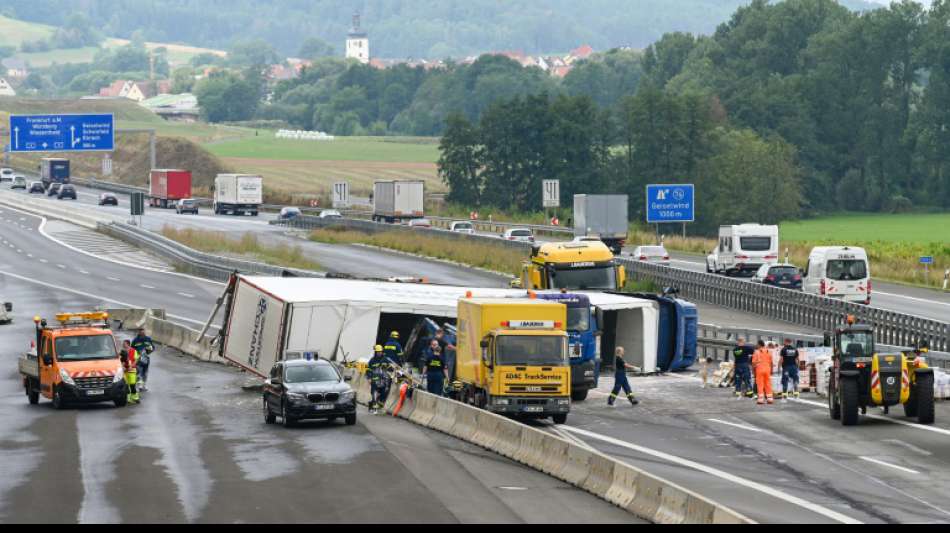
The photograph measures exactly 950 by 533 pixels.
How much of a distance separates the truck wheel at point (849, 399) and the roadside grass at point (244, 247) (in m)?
48.1

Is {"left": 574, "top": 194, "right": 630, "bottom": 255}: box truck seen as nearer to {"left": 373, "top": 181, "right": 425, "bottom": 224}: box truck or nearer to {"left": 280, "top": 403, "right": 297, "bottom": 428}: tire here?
{"left": 373, "top": 181, "right": 425, "bottom": 224}: box truck

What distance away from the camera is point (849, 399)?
3356cm

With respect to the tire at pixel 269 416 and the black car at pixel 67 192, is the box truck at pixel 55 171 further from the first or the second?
the tire at pixel 269 416

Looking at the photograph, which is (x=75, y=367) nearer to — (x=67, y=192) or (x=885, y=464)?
(x=885, y=464)

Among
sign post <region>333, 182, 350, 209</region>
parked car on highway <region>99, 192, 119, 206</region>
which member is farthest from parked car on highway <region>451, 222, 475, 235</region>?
parked car on highway <region>99, 192, 119, 206</region>

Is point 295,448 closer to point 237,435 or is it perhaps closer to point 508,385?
point 237,435

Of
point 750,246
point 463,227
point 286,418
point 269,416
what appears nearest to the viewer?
point 286,418

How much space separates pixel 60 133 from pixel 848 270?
69180 millimetres

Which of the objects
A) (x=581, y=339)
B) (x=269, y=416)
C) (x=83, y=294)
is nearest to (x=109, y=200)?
(x=83, y=294)

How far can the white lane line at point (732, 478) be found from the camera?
78.3 ft

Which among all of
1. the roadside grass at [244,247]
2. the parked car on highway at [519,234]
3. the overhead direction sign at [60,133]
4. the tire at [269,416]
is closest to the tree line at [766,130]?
the overhead direction sign at [60,133]

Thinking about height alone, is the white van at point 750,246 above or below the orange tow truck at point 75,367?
above

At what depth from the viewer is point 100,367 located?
127 feet

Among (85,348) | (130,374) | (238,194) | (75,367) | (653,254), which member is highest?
(238,194)
